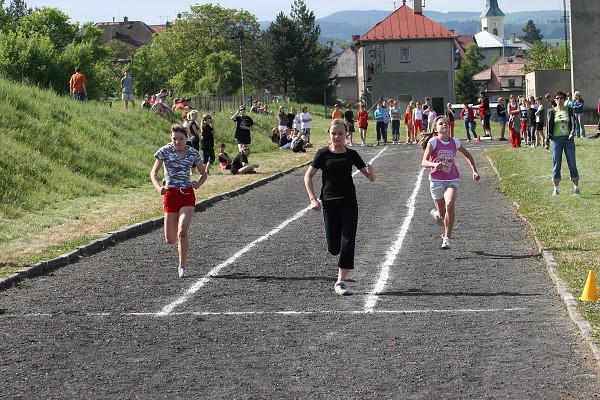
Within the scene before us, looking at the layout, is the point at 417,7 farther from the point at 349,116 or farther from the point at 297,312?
the point at 297,312

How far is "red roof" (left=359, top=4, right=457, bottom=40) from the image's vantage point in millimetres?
97938

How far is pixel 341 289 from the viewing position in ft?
35.1

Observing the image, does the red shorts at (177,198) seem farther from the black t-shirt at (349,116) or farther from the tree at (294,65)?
the tree at (294,65)

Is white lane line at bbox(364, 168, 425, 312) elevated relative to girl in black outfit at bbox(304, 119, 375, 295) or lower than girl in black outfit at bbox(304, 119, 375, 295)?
lower

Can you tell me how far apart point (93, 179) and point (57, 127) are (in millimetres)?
3559

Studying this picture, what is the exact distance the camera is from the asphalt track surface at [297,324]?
720cm

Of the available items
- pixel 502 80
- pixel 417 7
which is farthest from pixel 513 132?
pixel 502 80

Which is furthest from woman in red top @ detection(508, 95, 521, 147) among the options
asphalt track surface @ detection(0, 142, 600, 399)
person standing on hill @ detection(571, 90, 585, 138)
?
asphalt track surface @ detection(0, 142, 600, 399)

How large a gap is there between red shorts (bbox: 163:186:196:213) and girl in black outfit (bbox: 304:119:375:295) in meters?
2.02

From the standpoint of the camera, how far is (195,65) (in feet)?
377

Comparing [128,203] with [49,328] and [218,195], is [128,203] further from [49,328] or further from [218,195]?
[49,328]

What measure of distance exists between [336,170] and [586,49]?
1830 inches

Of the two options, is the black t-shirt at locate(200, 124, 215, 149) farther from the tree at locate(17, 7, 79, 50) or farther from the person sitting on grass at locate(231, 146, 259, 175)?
the tree at locate(17, 7, 79, 50)

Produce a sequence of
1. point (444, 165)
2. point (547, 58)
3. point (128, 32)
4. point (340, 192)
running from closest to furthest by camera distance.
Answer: point (340, 192) → point (444, 165) → point (547, 58) → point (128, 32)
